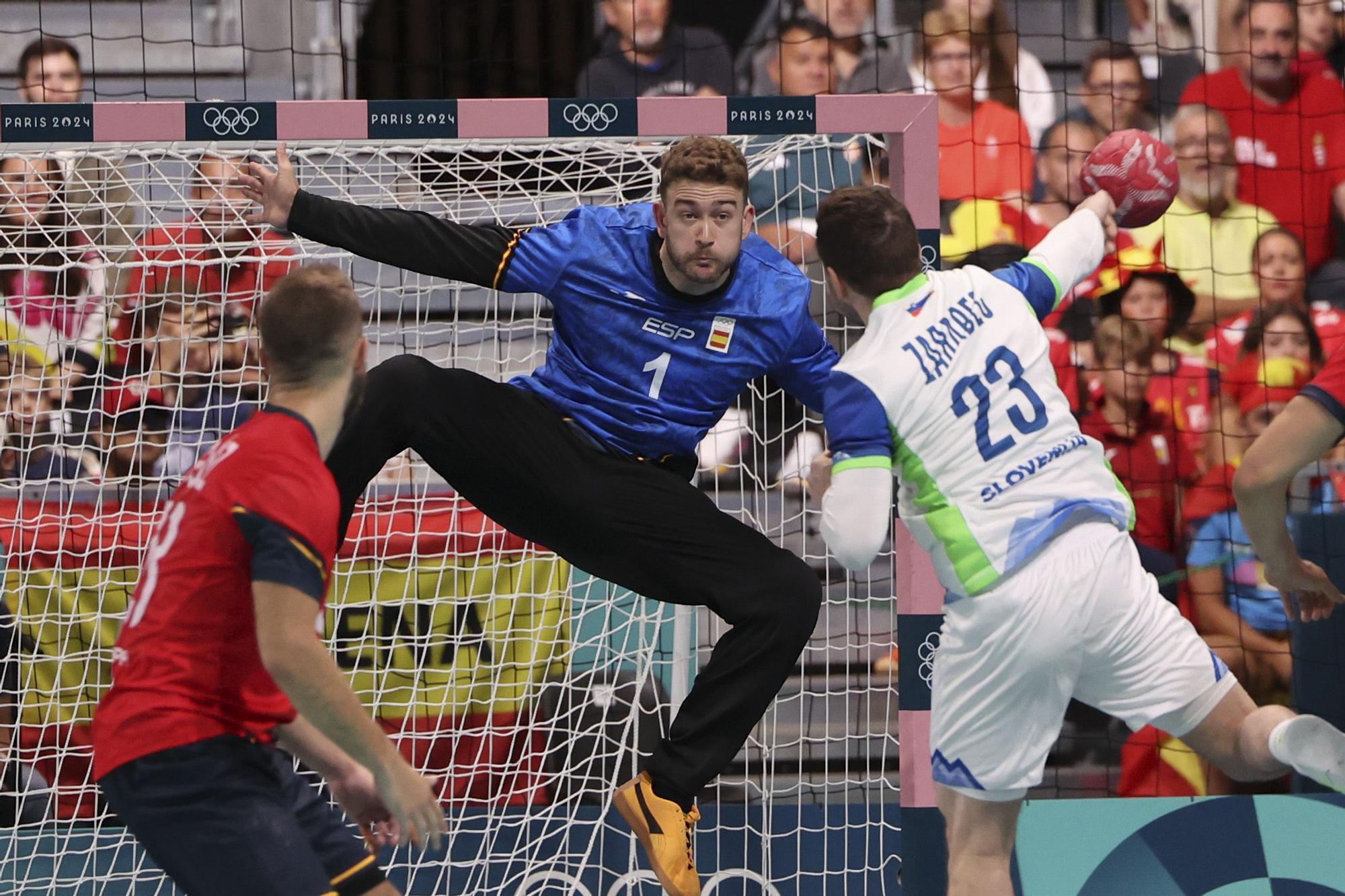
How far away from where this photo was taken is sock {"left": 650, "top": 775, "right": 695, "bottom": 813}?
3.68m

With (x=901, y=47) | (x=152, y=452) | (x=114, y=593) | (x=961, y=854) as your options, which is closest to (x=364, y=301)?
(x=152, y=452)

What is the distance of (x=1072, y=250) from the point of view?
3.66 meters

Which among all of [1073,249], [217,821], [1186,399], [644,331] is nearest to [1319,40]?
[1186,399]

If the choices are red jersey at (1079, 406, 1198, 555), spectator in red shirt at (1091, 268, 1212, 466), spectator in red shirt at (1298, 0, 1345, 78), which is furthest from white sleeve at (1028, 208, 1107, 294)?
spectator in red shirt at (1298, 0, 1345, 78)

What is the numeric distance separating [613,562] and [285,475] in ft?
4.75

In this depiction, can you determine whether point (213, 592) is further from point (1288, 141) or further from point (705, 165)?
point (1288, 141)

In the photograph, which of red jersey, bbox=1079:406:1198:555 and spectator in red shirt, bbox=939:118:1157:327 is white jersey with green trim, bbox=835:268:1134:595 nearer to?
red jersey, bbox=1079:406:1198:555

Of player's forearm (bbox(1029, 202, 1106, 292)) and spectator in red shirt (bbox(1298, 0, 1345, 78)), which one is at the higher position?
spectator in red shirt (bbox(1298, 0, 1345, 78))

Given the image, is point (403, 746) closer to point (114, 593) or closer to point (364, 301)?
point (114, 593)

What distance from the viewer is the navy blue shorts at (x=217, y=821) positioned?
2.56 meters

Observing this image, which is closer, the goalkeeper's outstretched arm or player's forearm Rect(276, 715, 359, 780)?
player's forearm Rect(276, 715, 359, 780)

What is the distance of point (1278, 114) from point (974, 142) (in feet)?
4.52

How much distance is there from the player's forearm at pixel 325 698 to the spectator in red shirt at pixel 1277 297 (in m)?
4.56

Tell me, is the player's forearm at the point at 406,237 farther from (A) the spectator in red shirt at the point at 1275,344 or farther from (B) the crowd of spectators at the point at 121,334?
(A) the spectator in red shirt at the point at 1275,344
